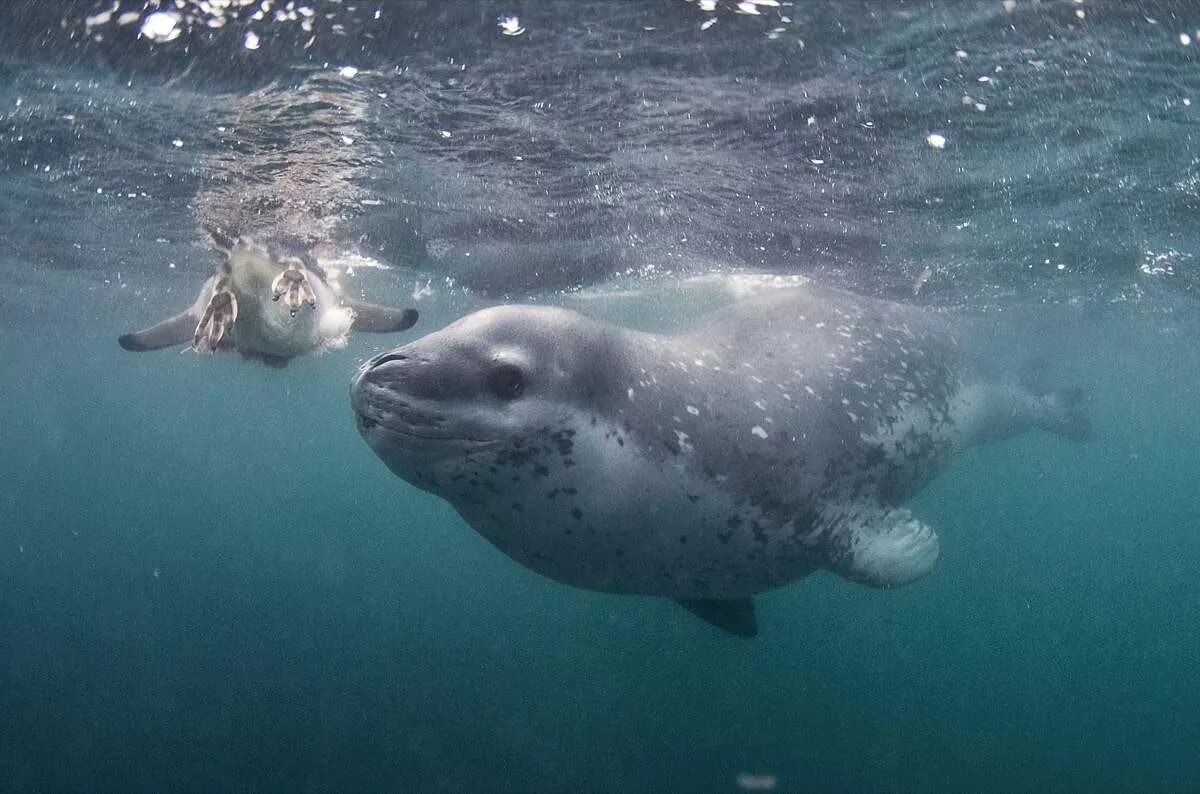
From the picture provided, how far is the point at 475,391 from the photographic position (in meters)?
3.57

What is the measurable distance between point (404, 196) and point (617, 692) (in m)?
9.68

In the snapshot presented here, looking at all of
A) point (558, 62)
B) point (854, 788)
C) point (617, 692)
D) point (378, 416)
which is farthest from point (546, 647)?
point (378, 416)

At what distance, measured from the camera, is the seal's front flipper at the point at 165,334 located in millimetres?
5035

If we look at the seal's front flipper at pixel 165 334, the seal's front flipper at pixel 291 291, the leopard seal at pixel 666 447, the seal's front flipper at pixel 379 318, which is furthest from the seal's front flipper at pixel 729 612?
the seal's front flipper at pixel 165 334

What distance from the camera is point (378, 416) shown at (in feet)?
11.3

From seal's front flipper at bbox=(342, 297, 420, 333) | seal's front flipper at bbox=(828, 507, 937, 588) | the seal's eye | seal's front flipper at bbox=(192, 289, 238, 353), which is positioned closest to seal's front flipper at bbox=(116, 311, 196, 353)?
seal's front flipper at bbox=(192, 289, 238, 353)

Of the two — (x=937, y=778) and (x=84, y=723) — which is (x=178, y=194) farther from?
(x=937, y=778)

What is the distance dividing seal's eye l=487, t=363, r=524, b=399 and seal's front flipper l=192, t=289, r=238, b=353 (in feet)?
6.95

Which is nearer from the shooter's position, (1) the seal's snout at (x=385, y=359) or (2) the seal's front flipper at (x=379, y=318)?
(1) the seal's snout at (x=385, y=359)

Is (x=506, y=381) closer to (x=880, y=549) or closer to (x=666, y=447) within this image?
(x=666, y=447)

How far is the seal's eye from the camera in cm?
Answer: 364

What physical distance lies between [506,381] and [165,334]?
2.81 m

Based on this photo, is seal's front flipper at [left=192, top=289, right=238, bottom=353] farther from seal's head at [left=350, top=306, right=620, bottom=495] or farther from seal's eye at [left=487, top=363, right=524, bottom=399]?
seal's eye at [left=487, top=363, right=524, bottom=399]

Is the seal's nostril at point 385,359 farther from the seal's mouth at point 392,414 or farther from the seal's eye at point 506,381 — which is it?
the seal's eye at point 506,381
